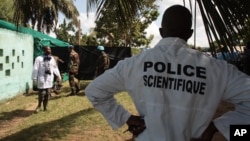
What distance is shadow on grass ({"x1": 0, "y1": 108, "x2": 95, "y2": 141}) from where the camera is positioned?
7180 mm

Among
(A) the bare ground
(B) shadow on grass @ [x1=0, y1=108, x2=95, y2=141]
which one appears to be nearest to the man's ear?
(A) the bare ground

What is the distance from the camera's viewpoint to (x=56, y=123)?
848 cm

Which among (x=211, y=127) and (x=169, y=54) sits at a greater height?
(x=169, y=54)

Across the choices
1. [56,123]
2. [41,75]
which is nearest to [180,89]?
[56,123]

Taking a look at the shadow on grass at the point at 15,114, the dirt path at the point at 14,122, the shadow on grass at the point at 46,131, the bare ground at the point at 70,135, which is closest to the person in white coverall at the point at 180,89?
the bare ground at the point at 70,135

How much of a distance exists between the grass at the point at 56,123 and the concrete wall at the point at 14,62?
432 mm

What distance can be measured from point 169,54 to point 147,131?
0.42 m

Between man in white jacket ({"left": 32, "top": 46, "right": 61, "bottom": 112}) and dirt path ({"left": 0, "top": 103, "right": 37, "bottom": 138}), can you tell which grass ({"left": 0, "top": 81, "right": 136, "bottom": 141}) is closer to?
dirt path ({"left": 0, "top": 103, "right": 37, "bottom": 138})

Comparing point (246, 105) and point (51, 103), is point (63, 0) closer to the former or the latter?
point (51, 103)

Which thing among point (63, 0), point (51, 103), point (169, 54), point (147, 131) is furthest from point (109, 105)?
point (63, 0)

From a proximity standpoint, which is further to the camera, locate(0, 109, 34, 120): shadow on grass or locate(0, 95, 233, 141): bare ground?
locate(0, 109, 34, 120): shadow on grass

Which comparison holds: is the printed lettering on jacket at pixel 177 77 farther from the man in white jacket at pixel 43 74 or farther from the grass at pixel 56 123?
the man in white jacket at pixel 43 74

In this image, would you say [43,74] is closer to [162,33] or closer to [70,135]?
[70,135]

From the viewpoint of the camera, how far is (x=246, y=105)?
209 centimetres
